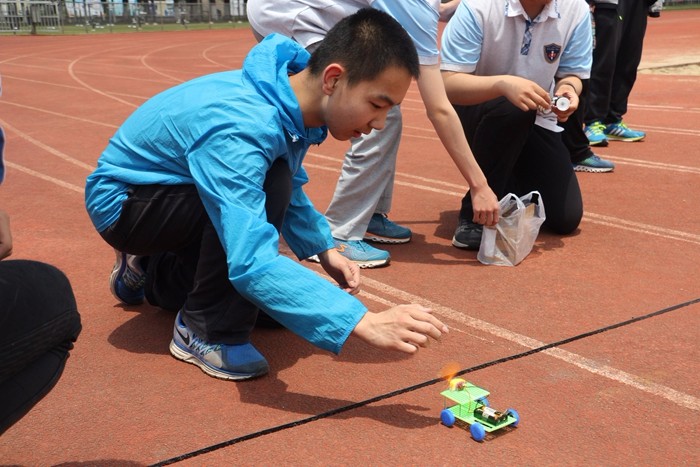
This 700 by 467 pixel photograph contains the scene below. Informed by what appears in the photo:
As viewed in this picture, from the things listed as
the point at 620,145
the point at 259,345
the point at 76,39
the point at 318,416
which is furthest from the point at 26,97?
the point at 76,39

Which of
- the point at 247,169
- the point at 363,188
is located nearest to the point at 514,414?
the point at 247,169

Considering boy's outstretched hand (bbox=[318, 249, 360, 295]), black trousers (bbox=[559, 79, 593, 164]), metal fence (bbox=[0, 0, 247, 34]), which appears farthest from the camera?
metal fence (bbox=[0, 0, 247, 34])

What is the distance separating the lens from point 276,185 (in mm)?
2840

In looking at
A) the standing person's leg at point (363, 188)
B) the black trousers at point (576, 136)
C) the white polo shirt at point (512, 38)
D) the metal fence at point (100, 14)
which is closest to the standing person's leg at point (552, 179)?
the white polo shirt at point (512, 38)

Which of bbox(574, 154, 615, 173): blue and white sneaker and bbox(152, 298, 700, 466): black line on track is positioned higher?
bbox(152, 298, 700, 466): black line on track

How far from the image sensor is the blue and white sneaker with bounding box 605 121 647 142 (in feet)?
25.5

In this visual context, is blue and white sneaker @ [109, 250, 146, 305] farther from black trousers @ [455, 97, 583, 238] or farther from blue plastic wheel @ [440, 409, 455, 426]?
black trousers @ [455, 97, 583, 238]

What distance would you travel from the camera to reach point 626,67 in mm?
7938

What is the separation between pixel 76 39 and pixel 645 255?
1004 inches

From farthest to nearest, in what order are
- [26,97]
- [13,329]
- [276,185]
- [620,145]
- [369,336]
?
[26,97] → [620,145] → [276,185] → [369,336] → [13,329]

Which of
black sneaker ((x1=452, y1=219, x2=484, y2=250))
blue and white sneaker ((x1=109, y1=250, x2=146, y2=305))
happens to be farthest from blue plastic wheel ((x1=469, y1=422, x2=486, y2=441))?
black sneaker ((x1=452, y1=219, x2=484, y2=250))

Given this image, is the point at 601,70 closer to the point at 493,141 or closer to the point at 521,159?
the point at 521,159

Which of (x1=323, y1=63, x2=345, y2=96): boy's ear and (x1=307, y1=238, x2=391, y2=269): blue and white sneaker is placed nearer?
(x1=323, y1=63, x2=345, y2=96): boy's ear

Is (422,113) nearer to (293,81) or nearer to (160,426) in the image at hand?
(293,81)
